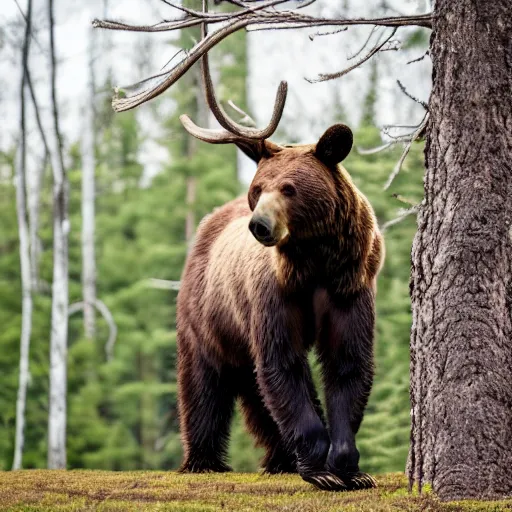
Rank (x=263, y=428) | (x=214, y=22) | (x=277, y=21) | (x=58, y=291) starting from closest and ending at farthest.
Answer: (x=214, y=22), (x=277, y=21), (x=263, y=428), (x=58, y=291)

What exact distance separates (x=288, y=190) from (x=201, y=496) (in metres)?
1.78

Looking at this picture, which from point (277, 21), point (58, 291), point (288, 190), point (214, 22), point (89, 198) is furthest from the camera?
point (89, 198)

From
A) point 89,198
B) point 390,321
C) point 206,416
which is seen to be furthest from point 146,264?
point 206,416

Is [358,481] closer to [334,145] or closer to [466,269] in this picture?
[466,269]

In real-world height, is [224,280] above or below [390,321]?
above

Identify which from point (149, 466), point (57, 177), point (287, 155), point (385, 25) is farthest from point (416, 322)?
point (149, 466)

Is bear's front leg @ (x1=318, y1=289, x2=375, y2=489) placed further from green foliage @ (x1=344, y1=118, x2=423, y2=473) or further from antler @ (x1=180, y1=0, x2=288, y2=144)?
green foliage @ (x1=344, y1=118, x2=423, y2=473)

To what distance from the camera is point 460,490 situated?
177 inches

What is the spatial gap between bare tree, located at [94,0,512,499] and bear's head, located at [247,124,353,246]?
0.62 metres

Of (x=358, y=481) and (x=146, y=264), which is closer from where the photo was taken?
(x=358, y=481)

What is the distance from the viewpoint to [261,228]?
4949 millimetres

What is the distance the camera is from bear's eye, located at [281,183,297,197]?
5172 mm

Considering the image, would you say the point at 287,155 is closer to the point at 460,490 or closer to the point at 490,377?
the point at 490,377

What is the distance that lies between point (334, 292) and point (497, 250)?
1238 mm
